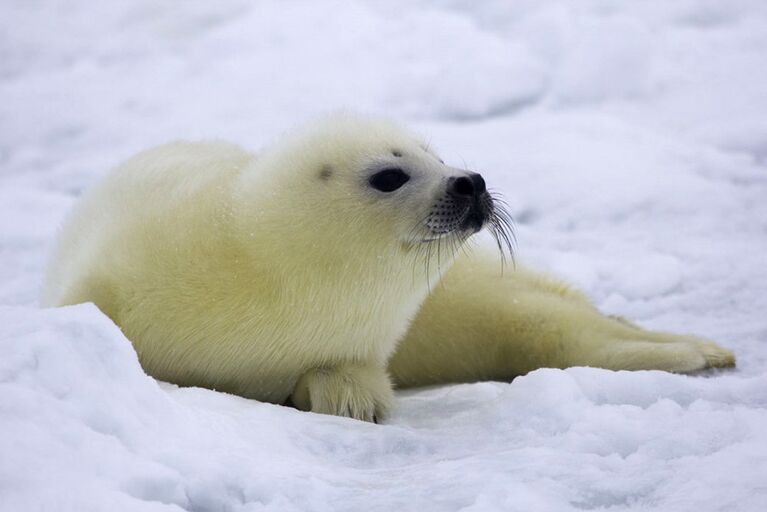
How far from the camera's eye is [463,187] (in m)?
3.04

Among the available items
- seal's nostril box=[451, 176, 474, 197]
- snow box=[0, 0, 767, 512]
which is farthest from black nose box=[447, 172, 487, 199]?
snow box=[0, 0, 767, 512]

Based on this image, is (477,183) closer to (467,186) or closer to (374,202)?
(467,186)

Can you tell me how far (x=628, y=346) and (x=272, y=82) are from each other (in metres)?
4.78

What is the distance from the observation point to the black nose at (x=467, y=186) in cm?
303

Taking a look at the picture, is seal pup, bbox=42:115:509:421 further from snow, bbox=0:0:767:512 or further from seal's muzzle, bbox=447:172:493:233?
snow, bbox=0:0:767:512

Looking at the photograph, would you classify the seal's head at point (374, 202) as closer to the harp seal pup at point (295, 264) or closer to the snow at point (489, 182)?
the harp seal pup at point (295, 264)

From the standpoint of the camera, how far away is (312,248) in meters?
3.09

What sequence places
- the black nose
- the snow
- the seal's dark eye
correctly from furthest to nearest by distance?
the seal's dark eye, the black nose, the snow

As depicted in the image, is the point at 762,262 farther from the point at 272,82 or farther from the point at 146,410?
the point at 272,82

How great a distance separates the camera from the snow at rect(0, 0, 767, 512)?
1975 millimetres

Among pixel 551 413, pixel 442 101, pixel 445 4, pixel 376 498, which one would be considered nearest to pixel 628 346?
pixel 551 413

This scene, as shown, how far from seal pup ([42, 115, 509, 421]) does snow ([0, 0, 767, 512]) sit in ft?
0.93

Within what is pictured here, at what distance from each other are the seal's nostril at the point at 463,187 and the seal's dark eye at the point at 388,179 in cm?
18

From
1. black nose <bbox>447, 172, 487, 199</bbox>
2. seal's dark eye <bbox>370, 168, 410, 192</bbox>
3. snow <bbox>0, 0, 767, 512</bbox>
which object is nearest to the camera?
snow <bbox>0, 0, 767, 512</bbox>
